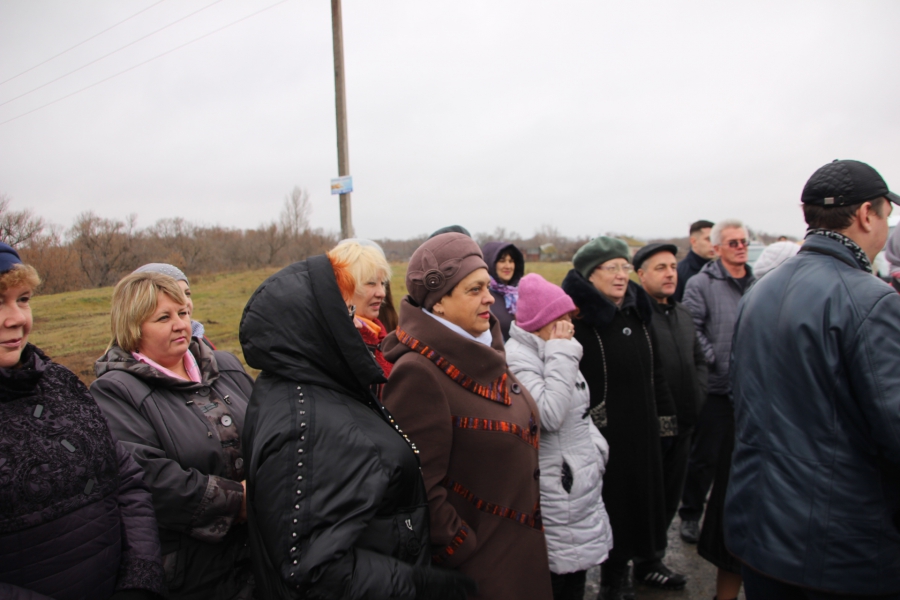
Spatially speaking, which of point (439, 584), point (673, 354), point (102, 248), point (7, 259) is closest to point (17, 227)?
point (102, 248)

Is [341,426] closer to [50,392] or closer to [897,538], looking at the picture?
[50,392]

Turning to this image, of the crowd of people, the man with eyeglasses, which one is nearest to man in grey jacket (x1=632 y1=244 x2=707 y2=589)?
the crowd of people

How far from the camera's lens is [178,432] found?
190 centimetres

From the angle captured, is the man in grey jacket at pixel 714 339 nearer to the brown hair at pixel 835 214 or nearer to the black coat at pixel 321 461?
the brown hair at pixel 835 214

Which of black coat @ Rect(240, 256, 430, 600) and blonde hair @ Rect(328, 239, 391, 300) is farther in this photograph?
blonde hair @ Rect(328, 239, 391, 300)

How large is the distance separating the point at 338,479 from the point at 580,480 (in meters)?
1.51

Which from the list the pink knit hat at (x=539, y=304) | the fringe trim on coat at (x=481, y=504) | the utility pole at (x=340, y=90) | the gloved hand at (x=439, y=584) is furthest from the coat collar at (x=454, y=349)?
the utility pole at (x=340, y=90)

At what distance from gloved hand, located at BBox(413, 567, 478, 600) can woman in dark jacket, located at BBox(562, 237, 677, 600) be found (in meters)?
1.61

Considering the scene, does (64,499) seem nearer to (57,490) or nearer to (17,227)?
(57,490)

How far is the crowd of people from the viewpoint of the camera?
138 centimetres

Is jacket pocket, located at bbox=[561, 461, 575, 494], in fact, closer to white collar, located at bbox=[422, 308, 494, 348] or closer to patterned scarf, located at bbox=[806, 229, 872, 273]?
white collar, located at bbox=[422, 308, 494, 348]

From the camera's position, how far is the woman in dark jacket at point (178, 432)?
1.78 m

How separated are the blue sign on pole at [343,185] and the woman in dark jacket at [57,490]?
4694 mm

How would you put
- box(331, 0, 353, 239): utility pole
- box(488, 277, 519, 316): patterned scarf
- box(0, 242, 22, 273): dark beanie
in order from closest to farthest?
1. box(0, 242, 22, 273): dark beanie
2. box(488, 277, 519, 316): patterned scarf
3. box(331, 0, 353, 239): utility pole
